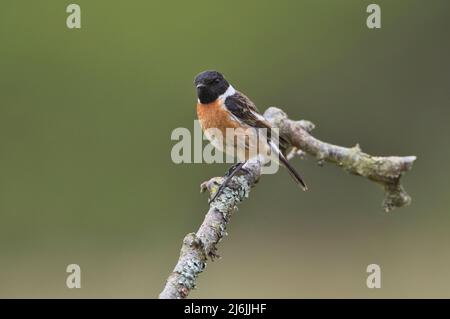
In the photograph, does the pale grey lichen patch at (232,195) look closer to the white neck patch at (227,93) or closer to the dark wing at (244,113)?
the dark wing at (244,113)

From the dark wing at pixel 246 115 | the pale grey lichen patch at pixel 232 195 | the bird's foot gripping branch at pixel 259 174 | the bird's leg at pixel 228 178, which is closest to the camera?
the bird's foot gripping branch at pixel 259 174

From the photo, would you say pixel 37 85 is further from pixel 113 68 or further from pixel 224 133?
pixel 224 133

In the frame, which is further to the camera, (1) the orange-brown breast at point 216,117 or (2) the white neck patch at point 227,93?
(2) the white neck patch at point 227,93

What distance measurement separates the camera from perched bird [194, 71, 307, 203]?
4.17m

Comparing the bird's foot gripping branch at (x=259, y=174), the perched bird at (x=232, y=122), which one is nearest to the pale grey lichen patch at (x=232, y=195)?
the bird's foot gripping branch at (x=259, y=174)

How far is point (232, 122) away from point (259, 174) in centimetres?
41

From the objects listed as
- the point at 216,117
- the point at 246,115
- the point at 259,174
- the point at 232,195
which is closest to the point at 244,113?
the point at 246,115

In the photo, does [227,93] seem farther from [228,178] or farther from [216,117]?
[228,178]

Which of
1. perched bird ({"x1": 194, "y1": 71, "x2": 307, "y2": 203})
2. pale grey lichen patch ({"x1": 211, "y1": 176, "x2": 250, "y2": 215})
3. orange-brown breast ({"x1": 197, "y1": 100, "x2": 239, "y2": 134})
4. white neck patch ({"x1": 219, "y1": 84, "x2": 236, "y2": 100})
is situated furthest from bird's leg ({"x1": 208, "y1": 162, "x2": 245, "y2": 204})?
white neck patch ({"x1": 219, "y1": 84, "x2": 236, "y2": 100})

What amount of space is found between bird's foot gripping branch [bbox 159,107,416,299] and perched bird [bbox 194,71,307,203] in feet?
0.40

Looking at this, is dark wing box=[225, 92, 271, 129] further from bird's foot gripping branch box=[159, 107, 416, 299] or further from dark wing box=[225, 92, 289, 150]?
bird's foot gripping branch box=[159, 107, 416, 299]

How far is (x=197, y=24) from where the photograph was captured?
775 centimetres

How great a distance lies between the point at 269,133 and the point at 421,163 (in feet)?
13.2

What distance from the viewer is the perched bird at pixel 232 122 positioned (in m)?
4.17
